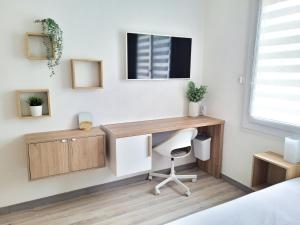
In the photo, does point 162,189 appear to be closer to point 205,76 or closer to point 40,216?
point 40,216

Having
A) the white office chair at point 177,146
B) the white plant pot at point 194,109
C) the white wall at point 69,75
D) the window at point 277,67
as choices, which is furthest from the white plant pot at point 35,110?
the window at point 277,67

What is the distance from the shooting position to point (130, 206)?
8.70 ft

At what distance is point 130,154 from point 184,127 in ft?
2.53

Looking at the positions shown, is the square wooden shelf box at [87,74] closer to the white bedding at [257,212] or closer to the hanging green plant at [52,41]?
the hanging green plant at [52,41]

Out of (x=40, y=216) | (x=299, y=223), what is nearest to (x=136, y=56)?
(x=40, y=216)

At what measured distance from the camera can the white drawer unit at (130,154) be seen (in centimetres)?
253

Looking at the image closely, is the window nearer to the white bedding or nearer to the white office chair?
the white office chair

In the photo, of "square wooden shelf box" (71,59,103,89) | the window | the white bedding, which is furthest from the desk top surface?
the white bedding

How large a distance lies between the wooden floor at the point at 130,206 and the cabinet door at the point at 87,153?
49 cm

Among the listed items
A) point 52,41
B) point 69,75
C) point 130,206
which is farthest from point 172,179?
point 52,41

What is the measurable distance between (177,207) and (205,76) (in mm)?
1931

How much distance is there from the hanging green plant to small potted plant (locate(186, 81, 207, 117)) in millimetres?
1842

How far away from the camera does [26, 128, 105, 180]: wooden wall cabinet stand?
Answer: 7.50 ft

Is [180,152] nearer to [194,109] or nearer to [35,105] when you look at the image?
[194,109]
